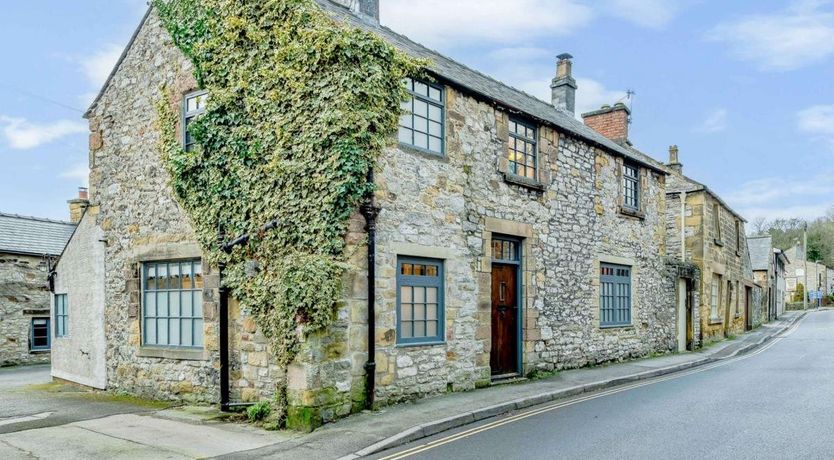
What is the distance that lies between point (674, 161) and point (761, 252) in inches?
851

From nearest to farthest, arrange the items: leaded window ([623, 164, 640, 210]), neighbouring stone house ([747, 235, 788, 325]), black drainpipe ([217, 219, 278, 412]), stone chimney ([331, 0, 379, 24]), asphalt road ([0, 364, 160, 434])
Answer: asphalt road ([0, 364, 160, 434]) → black drainpipe ([217, 219, 278, 412]) → stone chimney ([331, 0, 379, 24]) → leaded window ([623, 164, 640, 210]) → neighbouring stone house ([747, 235, 788, 325])

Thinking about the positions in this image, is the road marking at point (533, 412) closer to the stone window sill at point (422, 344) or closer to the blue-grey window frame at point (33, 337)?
the stone window sill at point (422, 344)

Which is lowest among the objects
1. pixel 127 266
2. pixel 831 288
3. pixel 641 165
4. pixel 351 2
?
pixel 831 288

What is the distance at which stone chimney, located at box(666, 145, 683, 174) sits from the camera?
24.9m

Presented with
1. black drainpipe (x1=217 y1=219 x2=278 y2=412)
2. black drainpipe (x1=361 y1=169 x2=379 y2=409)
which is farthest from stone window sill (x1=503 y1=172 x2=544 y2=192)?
black drainpipe (x1=217 y1=219 x2=278 y2=412)

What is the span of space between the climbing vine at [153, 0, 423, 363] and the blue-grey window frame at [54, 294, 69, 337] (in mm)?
5352

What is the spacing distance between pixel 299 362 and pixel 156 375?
Result: 4087 mm

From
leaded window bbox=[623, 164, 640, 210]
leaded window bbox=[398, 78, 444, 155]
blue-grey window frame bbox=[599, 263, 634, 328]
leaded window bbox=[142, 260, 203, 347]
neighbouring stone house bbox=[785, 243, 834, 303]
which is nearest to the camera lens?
leaded window bbox=[398, 78, 444, 155]

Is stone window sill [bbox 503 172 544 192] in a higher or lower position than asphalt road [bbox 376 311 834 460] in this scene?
higher

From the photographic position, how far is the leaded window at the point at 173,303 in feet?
34.8

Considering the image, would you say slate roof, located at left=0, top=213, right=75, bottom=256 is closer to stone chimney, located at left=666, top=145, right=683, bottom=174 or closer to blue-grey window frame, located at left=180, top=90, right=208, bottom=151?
blue-grey window frame, located at left=180, top=90, right=208, bottom=151

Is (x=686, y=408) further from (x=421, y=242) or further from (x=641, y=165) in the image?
(x=641, y=165)

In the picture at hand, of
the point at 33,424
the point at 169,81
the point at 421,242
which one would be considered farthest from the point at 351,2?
the point at 33,424

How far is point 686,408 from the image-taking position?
9.52 m
